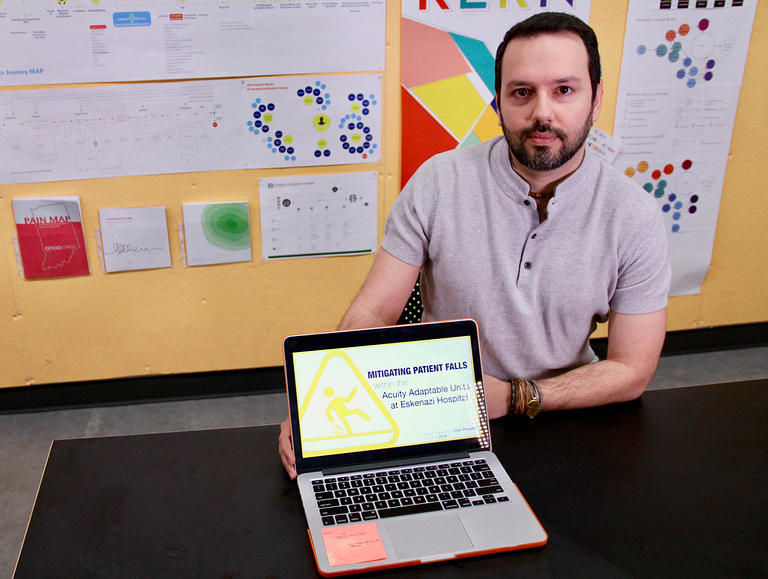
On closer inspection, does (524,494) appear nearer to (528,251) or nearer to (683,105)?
(528,251)

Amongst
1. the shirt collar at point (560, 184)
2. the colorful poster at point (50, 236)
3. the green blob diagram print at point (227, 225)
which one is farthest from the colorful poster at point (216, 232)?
the shirt collar at point (560, 184)

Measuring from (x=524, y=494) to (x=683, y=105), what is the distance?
228 centimetres

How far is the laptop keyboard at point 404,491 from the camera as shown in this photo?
32.5 inches

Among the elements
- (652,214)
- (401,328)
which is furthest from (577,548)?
(652,214)

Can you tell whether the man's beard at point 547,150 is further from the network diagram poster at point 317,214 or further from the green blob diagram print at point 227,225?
the green blob diagram print at point 227,225

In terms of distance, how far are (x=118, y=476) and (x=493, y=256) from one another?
86 cm

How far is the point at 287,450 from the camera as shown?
36.1 inches

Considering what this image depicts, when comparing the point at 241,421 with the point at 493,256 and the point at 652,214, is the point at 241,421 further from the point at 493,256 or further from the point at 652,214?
the point at 652,214

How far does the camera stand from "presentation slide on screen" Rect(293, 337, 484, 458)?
914 mm

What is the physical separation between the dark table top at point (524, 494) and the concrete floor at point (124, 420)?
4.35 feet

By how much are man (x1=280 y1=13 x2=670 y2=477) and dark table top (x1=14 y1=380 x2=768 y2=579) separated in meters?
0.19

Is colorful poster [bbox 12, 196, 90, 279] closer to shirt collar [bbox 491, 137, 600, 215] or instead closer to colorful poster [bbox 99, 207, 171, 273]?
colorful poster [bbox 99, 207, 171, 273]

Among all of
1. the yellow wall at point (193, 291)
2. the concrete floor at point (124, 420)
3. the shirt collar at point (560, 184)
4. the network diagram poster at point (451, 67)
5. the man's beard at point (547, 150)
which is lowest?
the concrete floor at point (124, 420)

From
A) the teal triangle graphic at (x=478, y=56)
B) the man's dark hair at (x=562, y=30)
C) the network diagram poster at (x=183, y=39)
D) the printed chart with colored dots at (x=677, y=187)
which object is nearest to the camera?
the man's dark hair at (x=562, y=30)
